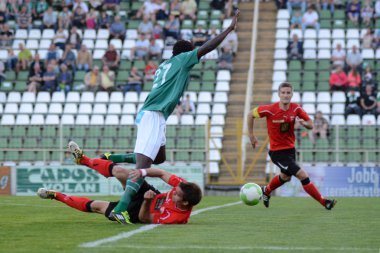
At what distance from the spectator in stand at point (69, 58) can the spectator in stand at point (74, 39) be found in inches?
32.3

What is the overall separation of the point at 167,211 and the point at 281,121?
5052mm

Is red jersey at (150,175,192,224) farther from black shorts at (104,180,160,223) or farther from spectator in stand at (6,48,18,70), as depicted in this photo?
spectator in stand at (6,48,18,70)

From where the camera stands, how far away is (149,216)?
12.1 m

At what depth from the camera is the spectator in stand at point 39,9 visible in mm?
33750

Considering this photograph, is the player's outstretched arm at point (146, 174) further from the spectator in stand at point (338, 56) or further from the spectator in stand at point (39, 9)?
the spectator in stand at point (39, 9)

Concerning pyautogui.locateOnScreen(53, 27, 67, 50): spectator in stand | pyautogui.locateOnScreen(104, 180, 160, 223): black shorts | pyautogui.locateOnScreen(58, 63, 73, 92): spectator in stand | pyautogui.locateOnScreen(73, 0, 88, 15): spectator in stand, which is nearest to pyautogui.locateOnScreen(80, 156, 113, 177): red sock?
pyautogui.locateOnScreen(104, 180, 160, 223): black shorts

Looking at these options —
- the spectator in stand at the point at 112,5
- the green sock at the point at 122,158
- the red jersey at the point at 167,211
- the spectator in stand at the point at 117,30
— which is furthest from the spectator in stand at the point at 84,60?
the red jersey at the point at 167,211

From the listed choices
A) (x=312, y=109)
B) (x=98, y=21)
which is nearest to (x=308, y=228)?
(x=312, y=109)

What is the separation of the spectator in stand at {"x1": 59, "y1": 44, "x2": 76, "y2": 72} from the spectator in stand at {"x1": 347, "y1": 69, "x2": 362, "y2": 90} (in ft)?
28.0

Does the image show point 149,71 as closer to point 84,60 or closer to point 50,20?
point 84,60

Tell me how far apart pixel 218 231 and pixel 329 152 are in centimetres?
1505

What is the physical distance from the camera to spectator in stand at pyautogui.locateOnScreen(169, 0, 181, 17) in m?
32.3

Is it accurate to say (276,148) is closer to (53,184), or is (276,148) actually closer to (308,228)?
(308,228)

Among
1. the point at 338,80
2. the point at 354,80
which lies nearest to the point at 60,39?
the point at 338,80
